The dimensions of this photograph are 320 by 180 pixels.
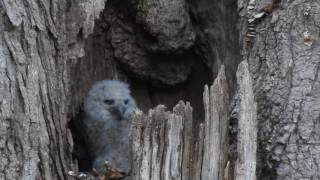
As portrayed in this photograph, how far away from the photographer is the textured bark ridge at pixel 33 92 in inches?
132

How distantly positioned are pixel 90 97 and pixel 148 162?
4.96 ft

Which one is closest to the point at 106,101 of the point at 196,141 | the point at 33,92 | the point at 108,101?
the point at 108,101

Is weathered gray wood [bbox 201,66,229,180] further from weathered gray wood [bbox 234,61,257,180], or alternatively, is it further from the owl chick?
the owl chick

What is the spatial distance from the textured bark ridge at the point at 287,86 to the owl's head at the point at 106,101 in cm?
120

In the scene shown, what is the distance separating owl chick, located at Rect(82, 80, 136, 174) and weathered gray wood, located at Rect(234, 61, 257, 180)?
1.35m

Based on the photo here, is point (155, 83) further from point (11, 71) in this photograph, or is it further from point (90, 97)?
point (11, 71)

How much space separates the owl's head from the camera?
4.59 meters

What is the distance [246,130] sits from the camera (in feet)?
10.3

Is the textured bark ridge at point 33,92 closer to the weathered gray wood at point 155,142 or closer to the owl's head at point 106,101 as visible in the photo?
the weathered gray wood at point 155,142

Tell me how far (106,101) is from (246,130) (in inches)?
69.3

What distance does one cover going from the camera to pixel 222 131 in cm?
324

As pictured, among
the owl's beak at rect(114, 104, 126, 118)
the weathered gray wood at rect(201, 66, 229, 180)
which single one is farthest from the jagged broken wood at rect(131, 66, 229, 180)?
the owl's beak at rect(114, 104, 126, 118)

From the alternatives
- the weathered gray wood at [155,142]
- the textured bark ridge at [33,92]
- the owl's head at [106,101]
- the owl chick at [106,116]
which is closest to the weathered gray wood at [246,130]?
the weathered gray wood at [155,142]

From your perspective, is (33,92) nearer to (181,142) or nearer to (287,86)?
(181,142)
